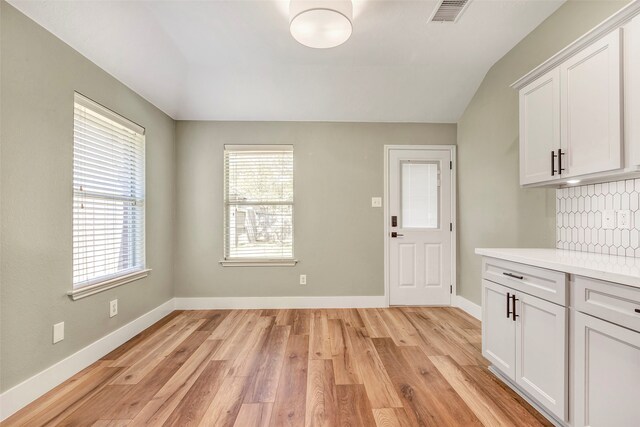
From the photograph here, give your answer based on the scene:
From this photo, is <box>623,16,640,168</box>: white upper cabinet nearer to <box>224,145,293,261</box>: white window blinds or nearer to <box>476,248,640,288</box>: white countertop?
<box>476,248,640,288</box>: white countertop

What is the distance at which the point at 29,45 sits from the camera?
5.98 ft

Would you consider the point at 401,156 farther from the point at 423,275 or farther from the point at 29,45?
the point at 29,45

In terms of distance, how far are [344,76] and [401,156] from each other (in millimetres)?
1245

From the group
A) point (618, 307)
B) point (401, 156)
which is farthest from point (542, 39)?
point (618, 307)

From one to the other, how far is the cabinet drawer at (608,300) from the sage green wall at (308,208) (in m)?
2.40

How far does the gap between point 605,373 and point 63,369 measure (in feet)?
10.5

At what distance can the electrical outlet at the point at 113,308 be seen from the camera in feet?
8.37

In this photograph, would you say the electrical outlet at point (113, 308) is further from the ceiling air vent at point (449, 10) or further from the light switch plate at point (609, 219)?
the light switch plate at point (609, 219)

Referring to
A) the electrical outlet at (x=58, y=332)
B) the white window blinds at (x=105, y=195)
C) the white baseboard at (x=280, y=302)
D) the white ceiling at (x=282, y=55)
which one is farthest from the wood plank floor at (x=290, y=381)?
the white ceiling at (x=282, y=55)

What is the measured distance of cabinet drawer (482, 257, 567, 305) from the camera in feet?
5.18

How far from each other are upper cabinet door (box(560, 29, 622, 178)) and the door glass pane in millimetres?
1963

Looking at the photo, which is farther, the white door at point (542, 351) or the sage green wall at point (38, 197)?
the sage green wall at point (38, 197)

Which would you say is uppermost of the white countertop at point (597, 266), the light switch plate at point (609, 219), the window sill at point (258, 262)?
the light switch plate at point (609, 219)

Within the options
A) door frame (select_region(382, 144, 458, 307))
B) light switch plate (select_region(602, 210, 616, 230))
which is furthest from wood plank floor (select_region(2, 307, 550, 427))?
light switch plate (select_region(602, 210, 616, 230))
